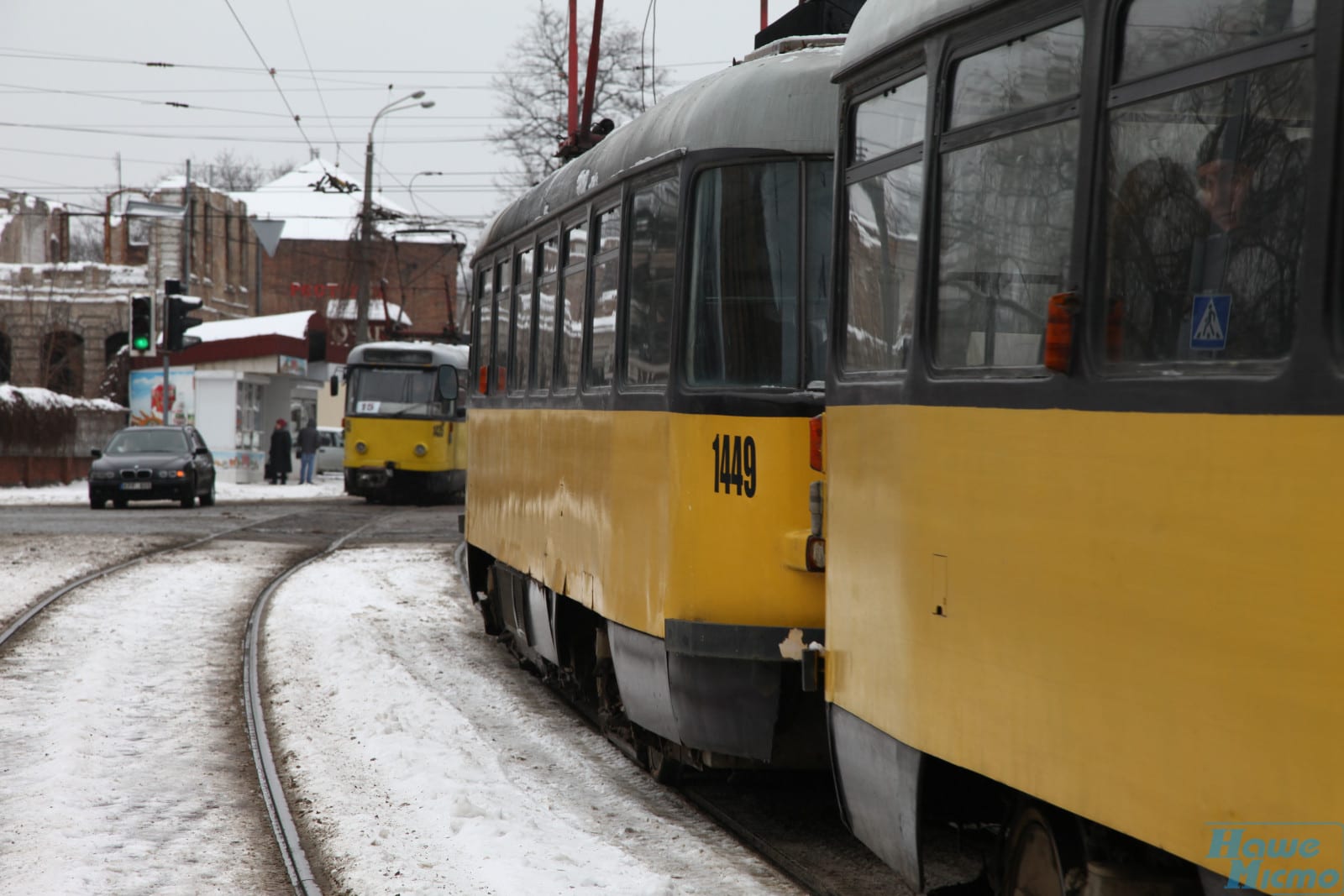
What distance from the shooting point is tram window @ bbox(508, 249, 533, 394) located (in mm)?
9906

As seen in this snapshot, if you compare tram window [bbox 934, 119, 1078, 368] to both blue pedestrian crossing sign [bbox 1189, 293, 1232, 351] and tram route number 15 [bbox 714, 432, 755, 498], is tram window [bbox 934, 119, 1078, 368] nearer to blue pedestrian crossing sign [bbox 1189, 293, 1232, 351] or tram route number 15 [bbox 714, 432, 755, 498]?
blue pedestrian crossing sign [bbox 1189, 293, 1232, 351]

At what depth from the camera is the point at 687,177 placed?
6766 mm

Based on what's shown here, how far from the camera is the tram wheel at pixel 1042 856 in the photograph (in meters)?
3.94

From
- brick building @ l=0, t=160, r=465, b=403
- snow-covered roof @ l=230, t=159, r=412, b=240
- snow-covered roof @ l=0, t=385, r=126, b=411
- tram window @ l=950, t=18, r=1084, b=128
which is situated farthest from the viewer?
snow-covered roof @ l=230, t=159, r=412, b=240

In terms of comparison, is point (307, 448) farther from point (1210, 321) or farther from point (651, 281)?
point (1210, 321)

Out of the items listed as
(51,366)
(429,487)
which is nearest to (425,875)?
(429,487)

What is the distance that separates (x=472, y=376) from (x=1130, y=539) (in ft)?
29.8

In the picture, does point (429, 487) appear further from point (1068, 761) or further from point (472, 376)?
point (1068, 761)

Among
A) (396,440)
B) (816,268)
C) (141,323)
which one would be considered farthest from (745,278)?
(396,440)

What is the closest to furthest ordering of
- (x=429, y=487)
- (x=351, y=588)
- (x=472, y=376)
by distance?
(x=472, y=376)
(x=351, y=588)
(x=429, y=487)

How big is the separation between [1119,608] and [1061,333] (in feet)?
2.15

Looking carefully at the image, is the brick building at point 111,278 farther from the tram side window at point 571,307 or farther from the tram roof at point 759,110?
the tram roof at point 759,110

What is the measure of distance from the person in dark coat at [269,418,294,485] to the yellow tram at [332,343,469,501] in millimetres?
7771

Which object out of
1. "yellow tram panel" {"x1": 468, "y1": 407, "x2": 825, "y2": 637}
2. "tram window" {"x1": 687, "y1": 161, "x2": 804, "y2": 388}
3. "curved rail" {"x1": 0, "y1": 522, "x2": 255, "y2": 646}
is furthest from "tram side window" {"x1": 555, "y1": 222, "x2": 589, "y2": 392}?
"curved rail" {"x1": 0, "y1": 522, "x2": 255, "y2": 646}
